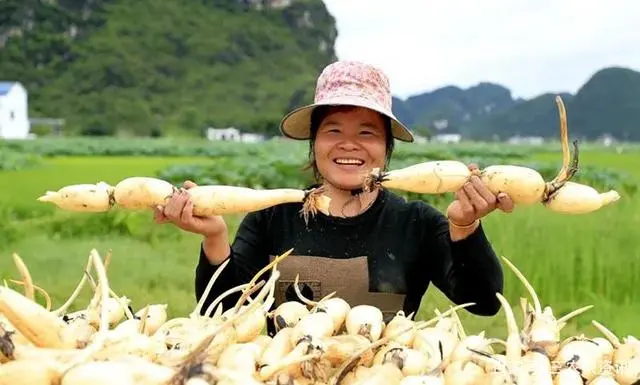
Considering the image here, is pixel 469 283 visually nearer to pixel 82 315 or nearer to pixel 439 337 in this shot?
pixel 439 337

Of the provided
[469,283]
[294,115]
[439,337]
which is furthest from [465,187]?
[294,115]

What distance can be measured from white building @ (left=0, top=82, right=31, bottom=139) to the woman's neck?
6959cm

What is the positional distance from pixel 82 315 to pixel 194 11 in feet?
321


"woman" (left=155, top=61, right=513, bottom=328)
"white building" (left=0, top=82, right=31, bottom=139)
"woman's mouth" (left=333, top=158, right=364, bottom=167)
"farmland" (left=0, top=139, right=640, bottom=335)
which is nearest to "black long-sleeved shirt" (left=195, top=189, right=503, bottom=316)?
"woman" (left=155, top=61, right=513, bottom=328)

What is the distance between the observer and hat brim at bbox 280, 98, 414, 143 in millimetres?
2531

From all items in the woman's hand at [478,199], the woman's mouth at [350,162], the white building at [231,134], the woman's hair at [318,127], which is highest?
the woman's hair at [318,127]

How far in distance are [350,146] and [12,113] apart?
71.8m

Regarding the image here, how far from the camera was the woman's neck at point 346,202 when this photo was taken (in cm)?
274

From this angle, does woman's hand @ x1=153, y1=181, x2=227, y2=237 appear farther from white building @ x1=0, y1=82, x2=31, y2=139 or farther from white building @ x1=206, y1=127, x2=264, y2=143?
white building @ x1=206, y1=127, x2=264, y2=143

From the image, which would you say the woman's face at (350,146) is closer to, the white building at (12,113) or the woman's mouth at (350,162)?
the woman's mouth at (350,162)

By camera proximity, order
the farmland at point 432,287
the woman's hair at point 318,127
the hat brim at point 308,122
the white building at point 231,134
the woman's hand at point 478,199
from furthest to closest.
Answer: the white building at point 231,134, the farmland at point 432,287, the woman's hair at point 318,127, the hat brim at point 308,122, the woman's hand at point 478,199

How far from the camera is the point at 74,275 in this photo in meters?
7.22

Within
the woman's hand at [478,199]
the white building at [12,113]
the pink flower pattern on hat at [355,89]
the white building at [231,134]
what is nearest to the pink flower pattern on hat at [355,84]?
the pink flower pattern on hat at [355,89]

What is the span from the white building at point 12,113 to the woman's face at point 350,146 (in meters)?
69.7
